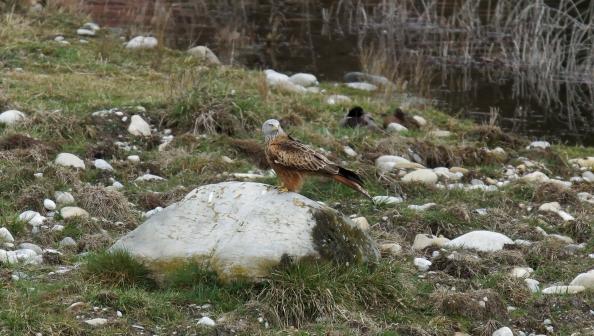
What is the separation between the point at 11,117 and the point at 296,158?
4.23 m

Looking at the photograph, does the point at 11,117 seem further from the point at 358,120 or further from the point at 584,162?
the point at 584,162

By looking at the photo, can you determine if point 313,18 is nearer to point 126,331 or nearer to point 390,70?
point 390,70

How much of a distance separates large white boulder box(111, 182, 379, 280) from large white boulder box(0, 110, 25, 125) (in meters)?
3.72

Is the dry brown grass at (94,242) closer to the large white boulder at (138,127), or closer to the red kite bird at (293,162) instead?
the red kite bird at (293,162)

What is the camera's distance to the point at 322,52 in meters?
17.8

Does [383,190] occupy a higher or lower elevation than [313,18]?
higher

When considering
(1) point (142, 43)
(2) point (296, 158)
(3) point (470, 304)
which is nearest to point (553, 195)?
(3) point (470, 304)

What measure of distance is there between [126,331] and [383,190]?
4.06 meters

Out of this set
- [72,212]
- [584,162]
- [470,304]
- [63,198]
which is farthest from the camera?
[584,162]

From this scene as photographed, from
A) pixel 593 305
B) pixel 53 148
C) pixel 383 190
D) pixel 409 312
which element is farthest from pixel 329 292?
pixel 53 148

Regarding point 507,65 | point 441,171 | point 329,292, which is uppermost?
point 329,292

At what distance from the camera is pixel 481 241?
25.9ft

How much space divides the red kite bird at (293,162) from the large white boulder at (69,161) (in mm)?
2736

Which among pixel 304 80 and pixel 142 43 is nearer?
pixel 304 80
